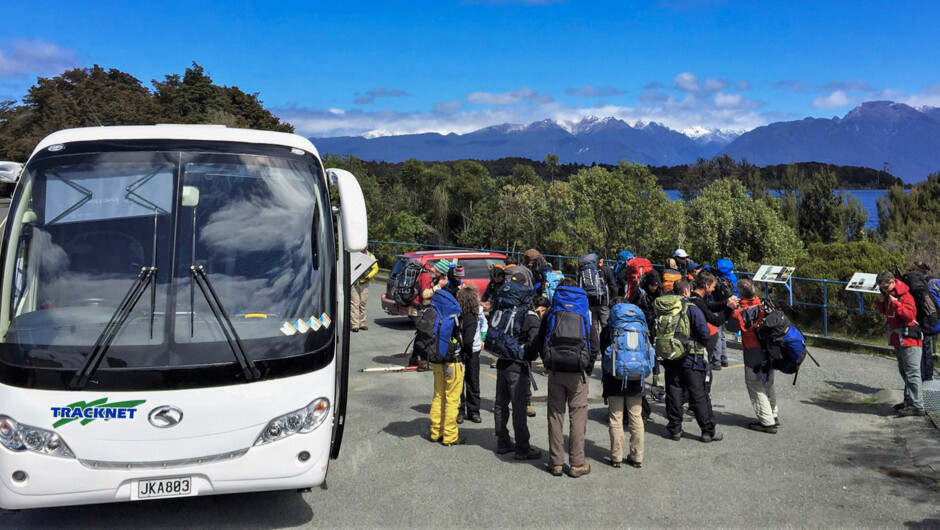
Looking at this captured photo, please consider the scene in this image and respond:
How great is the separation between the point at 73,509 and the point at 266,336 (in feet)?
→ 7.76

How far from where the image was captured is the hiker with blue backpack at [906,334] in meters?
8.58

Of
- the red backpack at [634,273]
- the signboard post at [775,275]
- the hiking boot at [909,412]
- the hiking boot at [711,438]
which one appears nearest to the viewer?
the hiking boot at [711,438]

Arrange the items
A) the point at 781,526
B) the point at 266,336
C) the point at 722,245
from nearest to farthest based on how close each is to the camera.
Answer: the point at 266,336
the point at 781,526
the point at 722,245

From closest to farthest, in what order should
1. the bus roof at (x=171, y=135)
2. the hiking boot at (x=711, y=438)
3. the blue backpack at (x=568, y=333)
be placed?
the bus roof at (x=171, y=135), the blue backpack at (x=568, y=333), the hiking boot at (x=711, y=438)

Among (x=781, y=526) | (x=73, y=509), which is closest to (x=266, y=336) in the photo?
(x=73, y=509)

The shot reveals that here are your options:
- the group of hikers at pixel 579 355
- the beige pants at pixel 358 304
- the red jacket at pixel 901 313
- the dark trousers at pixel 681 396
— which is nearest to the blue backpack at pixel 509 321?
the group of hikers at pixel 579 355

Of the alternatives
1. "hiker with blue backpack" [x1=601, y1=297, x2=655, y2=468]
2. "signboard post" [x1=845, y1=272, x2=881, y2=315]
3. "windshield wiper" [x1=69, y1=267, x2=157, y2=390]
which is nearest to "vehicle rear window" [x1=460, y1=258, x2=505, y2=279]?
"signboard post" [x1=845, y1=272, x2=881, y2=315]

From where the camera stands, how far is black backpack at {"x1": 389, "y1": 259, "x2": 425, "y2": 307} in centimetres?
1371

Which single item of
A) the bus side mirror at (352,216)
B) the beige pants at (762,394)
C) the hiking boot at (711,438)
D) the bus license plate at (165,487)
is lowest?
the hiking boot at (711,438)

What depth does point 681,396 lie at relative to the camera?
7.96m

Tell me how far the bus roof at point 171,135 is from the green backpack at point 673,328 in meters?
3.86

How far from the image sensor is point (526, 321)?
7.24m

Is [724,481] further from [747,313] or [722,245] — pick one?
[722,245]

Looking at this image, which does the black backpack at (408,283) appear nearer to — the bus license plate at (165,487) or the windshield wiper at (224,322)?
the windshield wiper at (224,322)
